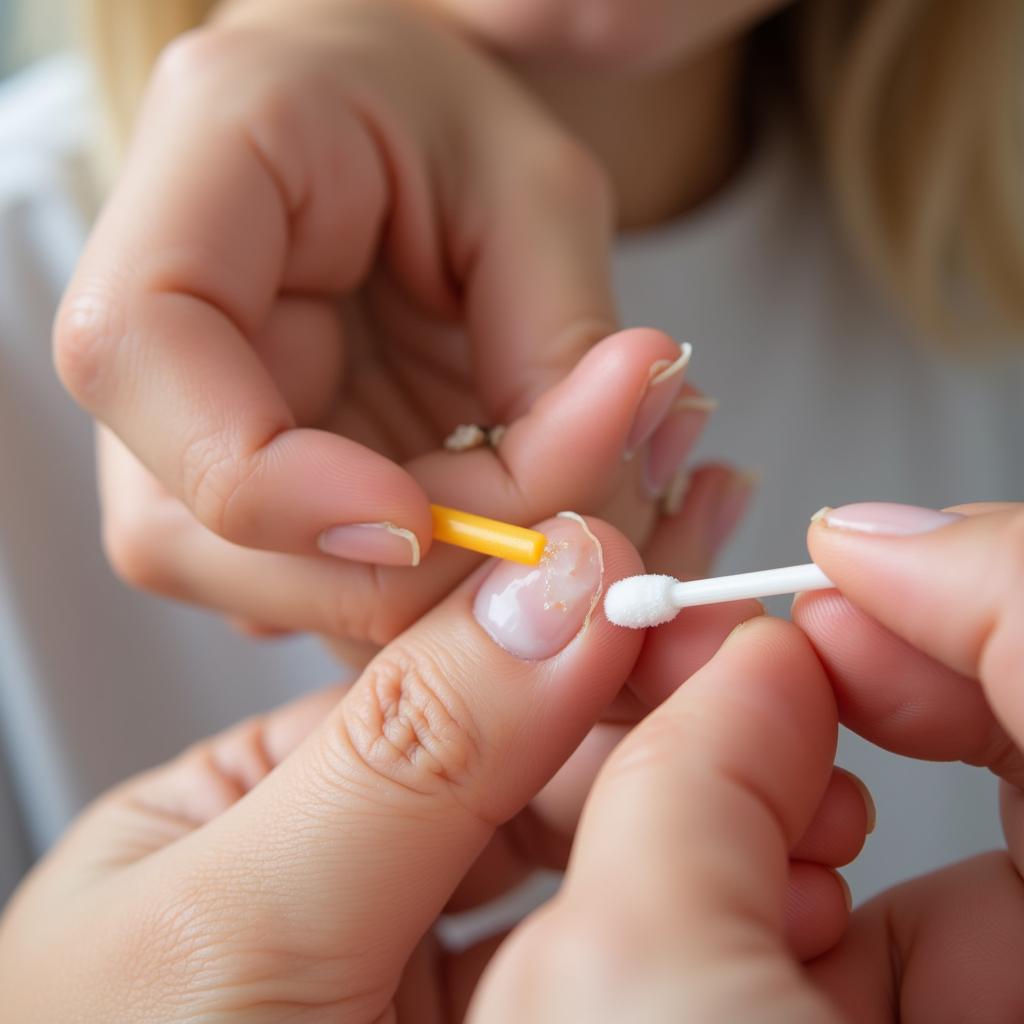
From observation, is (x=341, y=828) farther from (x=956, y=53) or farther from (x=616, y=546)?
(x=956, y=53)

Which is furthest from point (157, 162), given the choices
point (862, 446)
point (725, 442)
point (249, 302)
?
point (862, 446)

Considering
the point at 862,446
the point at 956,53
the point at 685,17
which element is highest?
the point at 685,17

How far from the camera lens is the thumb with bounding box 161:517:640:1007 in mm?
440

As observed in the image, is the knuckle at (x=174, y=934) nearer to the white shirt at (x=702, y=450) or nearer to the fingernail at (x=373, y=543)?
the fingernail at (x=373, y=543)

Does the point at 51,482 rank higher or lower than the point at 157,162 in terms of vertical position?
lower

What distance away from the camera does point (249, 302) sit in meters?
0.53

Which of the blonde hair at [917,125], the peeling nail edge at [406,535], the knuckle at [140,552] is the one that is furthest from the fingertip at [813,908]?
the blonde hair at [917,125]

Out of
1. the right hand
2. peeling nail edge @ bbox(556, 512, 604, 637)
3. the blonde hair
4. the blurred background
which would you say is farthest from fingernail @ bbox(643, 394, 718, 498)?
the blurred background

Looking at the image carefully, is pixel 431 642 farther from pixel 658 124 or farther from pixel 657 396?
pixel 658 124

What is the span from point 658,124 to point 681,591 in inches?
25.5

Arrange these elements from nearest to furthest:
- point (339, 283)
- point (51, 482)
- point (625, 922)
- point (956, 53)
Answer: point (625, 922) → point (339, 283) → point (51, 482) → point (956, 53)

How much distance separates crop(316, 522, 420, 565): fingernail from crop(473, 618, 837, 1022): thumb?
0.51 ft

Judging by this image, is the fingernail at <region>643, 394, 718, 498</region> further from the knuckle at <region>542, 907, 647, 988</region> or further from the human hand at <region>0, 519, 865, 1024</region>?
the knuckle at <region>542, 907, 647, 988</region>

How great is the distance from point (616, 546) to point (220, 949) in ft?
0.80
